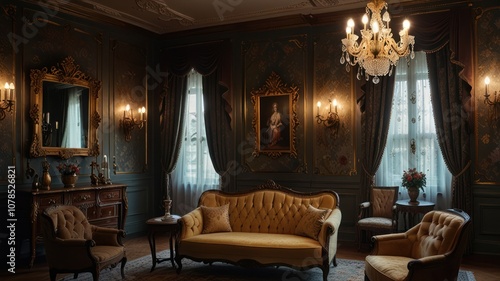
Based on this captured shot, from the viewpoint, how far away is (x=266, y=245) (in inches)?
175

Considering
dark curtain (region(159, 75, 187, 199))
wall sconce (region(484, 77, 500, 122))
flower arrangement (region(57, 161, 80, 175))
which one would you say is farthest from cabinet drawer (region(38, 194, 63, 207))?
wall sconce (region(484, 77, 500, 122))

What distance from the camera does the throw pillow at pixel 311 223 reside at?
4586 mm

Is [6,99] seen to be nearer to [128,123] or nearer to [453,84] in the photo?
[128,123]

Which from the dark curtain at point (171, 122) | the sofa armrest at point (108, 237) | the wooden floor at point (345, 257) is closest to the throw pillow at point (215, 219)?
the sofa armrest at point (108, 237)

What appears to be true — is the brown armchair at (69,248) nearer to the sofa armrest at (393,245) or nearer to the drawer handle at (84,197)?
the drawer handle at (84,197)

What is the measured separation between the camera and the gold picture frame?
6.57 m

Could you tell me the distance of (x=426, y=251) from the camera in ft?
12.2

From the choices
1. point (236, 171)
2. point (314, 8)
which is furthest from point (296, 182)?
point (314, 8)

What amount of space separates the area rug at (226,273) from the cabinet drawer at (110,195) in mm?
1083

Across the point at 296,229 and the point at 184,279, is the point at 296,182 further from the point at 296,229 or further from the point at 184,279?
the point at 184,279

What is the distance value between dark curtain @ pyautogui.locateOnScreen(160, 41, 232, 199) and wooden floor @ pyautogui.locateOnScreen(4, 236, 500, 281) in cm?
152

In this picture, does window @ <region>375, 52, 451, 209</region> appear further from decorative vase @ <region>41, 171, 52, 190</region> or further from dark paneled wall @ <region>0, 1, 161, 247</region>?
decorative vase @ <region>41, 171, 52, 190</region>

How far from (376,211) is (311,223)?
159 cm

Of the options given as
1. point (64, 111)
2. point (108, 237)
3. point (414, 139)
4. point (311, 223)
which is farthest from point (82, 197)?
point (414, 139)
